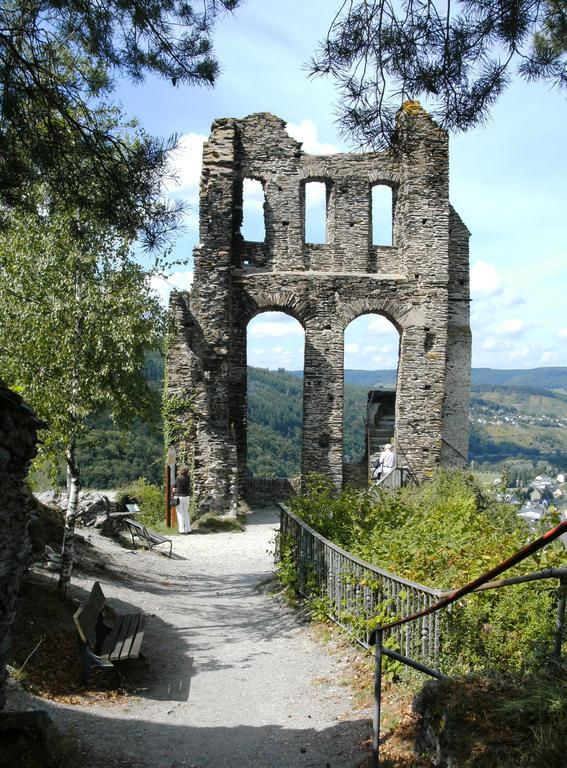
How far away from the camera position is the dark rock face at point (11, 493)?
4605mm

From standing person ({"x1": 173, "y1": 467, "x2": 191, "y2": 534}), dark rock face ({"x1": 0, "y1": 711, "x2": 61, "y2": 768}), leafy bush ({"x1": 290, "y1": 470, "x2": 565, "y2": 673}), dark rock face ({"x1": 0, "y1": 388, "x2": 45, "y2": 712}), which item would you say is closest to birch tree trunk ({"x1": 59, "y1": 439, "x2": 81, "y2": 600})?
leafy bush ({"x1": 290, "y1": 470, "x2": 565, "y2": 673})

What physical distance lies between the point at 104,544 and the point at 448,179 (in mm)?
13377

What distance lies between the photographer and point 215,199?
18.7 metres

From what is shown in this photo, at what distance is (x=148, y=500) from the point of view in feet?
58.6


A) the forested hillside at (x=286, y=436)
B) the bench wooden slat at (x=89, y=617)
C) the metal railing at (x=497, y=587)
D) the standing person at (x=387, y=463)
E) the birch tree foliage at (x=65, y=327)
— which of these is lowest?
the forested hillside at (x=286, y=436)

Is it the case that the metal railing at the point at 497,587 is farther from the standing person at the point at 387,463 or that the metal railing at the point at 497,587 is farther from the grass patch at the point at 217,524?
the standing person at the point at 387,463

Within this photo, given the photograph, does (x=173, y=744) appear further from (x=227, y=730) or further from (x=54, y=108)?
(x=54, y=108)

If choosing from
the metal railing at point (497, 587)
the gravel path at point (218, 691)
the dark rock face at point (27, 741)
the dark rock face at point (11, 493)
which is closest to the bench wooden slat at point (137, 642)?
the gravel path at point (218, 691)

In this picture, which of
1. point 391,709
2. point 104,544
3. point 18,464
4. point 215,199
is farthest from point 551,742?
point 215,199

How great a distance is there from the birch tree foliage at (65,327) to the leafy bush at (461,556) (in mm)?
3409

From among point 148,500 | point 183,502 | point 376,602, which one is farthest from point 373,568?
point 148,500

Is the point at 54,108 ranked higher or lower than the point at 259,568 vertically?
higher

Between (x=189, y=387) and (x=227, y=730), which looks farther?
(x=189, y=387)

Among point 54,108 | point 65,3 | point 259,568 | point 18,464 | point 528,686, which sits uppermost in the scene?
point 65,3
